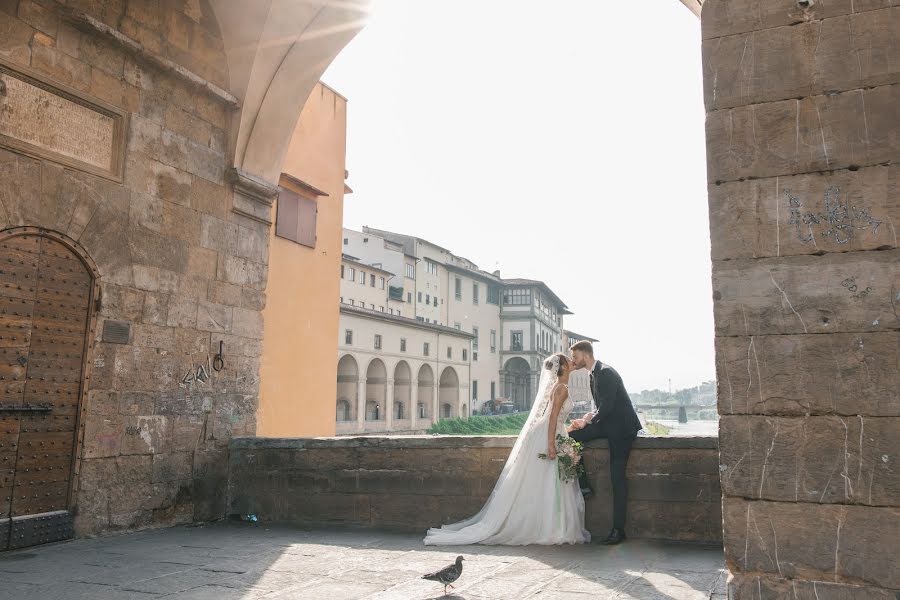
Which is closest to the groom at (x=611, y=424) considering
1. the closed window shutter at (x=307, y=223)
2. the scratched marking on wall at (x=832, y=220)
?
the scratched marking on wall at (x=832, y=220)

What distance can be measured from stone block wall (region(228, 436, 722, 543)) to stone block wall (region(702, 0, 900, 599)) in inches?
101

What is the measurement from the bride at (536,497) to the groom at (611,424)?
0.39ft

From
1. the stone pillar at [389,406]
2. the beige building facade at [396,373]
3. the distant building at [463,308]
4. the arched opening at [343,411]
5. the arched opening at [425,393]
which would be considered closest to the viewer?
the arched opening at [343,411]

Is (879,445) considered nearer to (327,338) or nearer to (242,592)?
(242,592)

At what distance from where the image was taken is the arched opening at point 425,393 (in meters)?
42.2

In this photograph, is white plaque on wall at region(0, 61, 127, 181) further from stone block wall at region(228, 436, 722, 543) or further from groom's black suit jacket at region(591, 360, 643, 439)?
groom's black suit jacket at region(591, 360, 643, 439)

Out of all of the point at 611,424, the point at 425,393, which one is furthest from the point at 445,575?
the point at 425,393

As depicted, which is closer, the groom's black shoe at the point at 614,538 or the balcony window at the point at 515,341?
the groom's black shoe at the point at 614,538

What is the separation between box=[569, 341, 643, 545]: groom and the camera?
17.3 feet

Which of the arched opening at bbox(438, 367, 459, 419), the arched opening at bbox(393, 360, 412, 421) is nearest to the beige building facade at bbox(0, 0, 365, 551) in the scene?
the arched opening at bbox(393, 360, 412, 421)

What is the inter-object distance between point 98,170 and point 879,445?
5.70m

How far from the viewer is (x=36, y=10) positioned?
5.46 metres

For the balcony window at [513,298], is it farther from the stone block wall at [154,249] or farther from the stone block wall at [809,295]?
the stone block wall at [809,295]

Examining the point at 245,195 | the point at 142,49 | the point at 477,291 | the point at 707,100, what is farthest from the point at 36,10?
the point at 477,291
